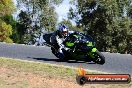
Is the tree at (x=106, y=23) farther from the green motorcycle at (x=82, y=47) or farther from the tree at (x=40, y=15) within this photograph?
the green motorcycle at (x=82, y=47)

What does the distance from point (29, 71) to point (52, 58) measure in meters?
3.00

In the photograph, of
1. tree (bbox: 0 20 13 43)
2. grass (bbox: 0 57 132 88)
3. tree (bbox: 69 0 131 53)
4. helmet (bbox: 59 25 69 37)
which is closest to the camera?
grass (bbox: 0 57 132 88)

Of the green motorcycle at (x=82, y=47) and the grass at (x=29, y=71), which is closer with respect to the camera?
the grass at (x=29, y=71)

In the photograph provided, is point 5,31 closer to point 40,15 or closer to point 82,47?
point 40,15

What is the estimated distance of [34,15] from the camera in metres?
68.9

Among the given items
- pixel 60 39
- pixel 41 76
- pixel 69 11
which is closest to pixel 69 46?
pixel 60 39

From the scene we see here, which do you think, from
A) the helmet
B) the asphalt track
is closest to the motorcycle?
the helmet

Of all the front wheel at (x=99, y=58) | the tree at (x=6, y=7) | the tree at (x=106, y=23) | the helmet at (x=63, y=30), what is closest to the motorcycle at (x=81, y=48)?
the front wheel at (x=99, y=58)

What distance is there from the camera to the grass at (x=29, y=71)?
40.7 ft

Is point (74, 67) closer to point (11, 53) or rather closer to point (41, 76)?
point (41, 76)

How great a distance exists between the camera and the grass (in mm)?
12402

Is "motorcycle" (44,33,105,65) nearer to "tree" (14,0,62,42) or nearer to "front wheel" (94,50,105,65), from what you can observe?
"front wheel" (94,50,105,65)

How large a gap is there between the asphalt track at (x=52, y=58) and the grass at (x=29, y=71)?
0.75 meters

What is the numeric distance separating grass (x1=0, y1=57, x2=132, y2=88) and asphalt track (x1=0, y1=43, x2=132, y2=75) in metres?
0.75
